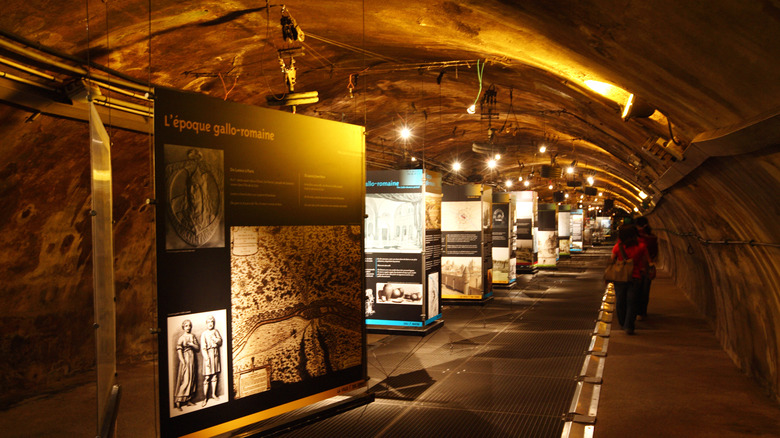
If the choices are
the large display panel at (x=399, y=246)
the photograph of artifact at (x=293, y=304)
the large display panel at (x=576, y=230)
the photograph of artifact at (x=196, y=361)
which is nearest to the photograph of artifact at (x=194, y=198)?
the photograph of artifact at (x=293, y=304)

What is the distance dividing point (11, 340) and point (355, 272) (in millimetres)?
4694

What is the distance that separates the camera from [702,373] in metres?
7.02

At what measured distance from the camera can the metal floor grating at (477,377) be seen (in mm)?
5316

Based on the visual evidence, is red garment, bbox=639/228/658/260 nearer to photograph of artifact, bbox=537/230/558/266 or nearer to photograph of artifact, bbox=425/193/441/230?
photograph of artifact, bbox=425/193/441/230

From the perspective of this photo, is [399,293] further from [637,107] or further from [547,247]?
[547,247]

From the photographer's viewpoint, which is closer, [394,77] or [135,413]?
[135,413]

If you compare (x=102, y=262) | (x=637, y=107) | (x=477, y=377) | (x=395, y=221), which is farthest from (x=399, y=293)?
(x=102, y=262)

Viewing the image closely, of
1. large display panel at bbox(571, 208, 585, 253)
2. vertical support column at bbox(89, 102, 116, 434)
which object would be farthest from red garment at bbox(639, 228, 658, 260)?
large display panel at bbox(571, 208, 585, 253)

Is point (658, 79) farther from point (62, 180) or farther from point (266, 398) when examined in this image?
point (62, 180)

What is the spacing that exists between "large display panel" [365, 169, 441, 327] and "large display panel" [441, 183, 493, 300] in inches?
146

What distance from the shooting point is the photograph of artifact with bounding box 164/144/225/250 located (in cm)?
337

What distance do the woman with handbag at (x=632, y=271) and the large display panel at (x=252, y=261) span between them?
249 inches

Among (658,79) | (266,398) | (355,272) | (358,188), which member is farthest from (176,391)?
(658,79)

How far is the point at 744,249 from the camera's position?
6375 mm
